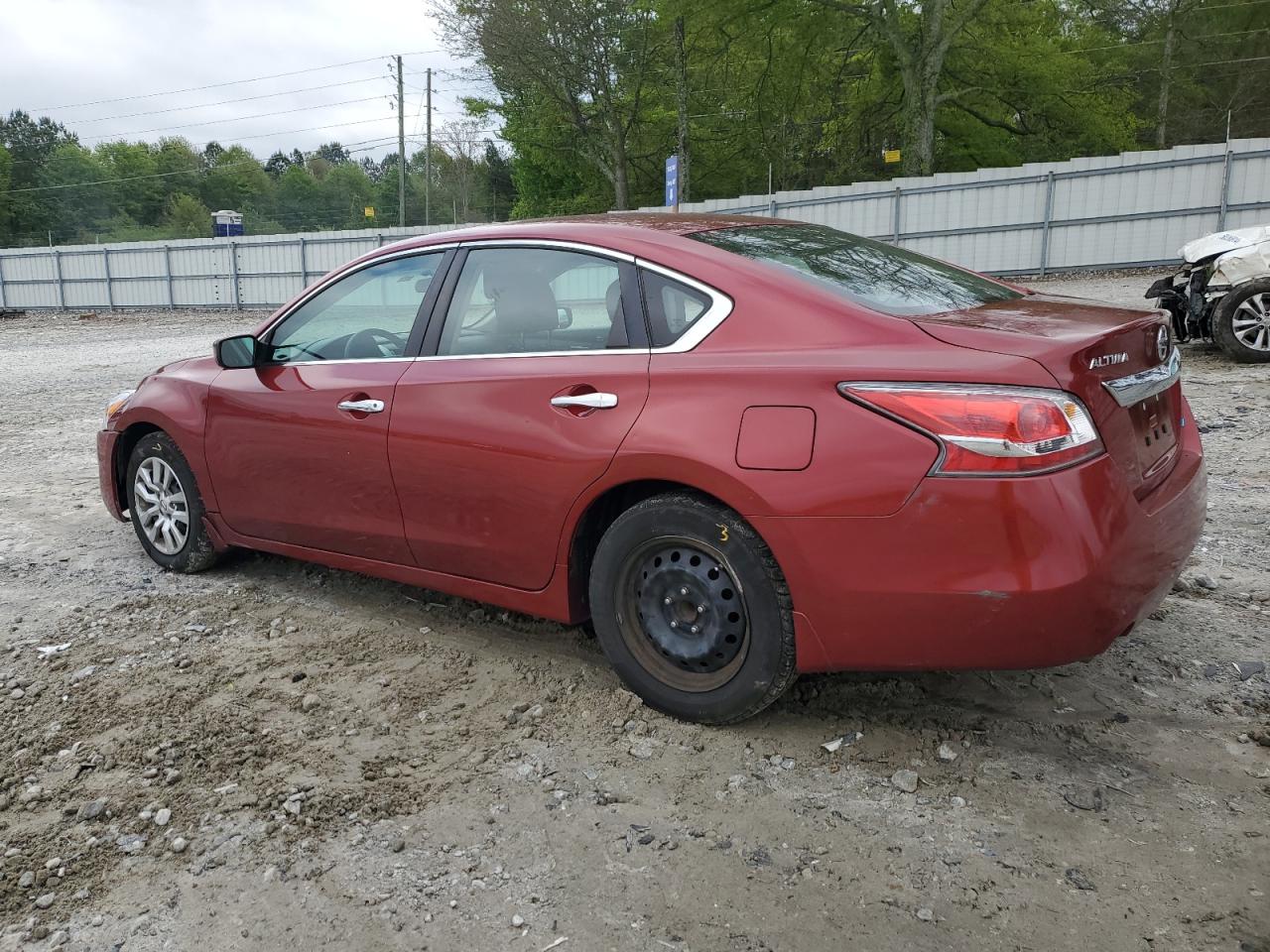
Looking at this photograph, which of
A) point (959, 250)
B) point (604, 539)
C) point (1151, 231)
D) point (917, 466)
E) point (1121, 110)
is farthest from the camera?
point (1121, 110)

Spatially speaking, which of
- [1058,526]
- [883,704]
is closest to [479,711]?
[883,704]

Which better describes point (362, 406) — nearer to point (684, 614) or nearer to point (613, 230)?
point (613, 230)

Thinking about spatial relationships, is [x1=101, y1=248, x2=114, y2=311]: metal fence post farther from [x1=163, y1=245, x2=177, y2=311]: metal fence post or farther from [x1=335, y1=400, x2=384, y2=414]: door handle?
[x1=335, y1=400, x2=384, y2=414]: door handle

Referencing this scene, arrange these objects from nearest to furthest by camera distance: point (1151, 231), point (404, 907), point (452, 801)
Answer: point (404, 907)
point (452, 801)
point (1151, 231)

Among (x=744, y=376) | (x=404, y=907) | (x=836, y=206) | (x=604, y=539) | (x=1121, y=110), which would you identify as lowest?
(x=404, y=907)

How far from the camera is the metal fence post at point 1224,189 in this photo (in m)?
19.5

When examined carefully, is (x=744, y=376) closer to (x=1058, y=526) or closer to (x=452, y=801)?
(x=1058, y=526)

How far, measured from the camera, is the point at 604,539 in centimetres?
314

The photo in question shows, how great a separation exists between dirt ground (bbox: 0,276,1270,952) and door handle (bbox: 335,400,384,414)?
913mm

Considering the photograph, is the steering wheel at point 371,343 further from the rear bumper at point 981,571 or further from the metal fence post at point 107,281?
the metal fence post at point 107,281

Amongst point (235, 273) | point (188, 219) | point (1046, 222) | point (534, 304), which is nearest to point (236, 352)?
point (534, 304)

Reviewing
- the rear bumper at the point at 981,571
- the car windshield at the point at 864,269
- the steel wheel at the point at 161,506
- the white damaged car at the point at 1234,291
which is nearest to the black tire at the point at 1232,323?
the white damaged car at the point at 1234,291

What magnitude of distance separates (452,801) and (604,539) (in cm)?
88

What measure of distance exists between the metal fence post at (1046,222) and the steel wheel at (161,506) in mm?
20161
